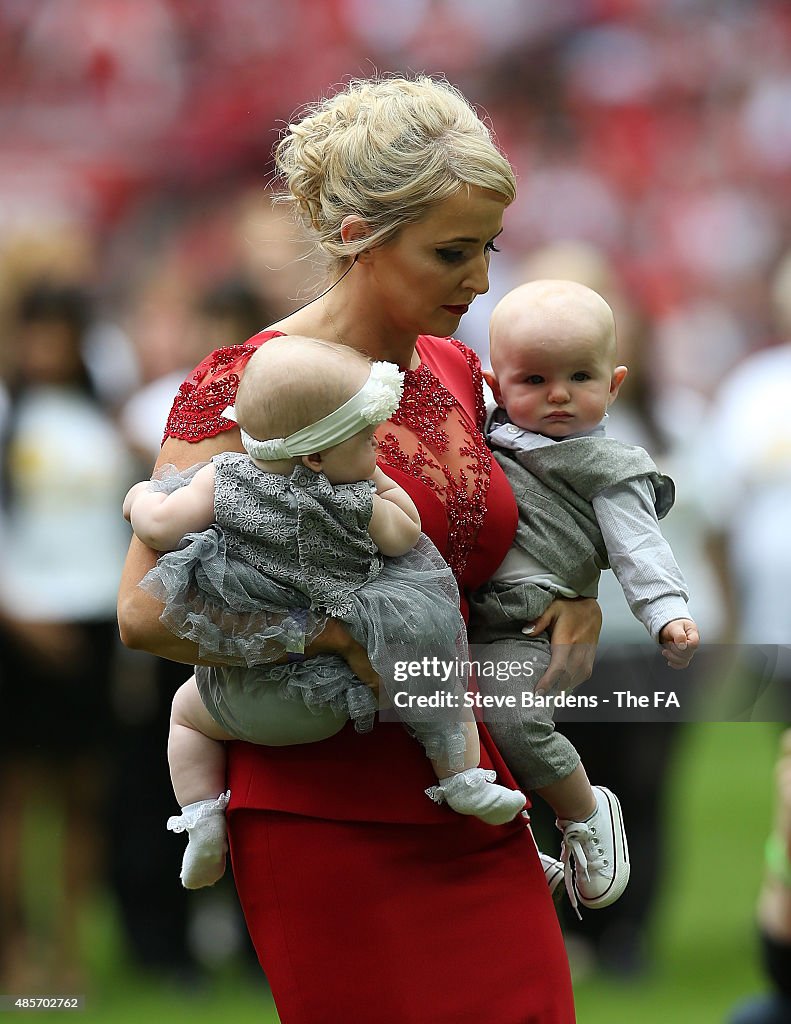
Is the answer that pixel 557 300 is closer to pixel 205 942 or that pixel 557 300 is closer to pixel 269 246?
pixel 269 246

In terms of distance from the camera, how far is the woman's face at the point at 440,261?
207 centimetres

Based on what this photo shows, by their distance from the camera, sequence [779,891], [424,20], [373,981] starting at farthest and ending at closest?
[424,20]
[779,891]
[373,981]

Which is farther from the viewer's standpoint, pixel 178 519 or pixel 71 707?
pixel 71 707

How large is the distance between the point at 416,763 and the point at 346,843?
0.46 ft

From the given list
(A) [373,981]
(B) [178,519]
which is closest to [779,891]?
(A) [373,981]

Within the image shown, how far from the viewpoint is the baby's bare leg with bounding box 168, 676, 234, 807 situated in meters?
2.19

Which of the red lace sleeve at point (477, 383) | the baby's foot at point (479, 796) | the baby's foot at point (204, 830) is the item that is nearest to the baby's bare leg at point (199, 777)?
the baby's foot at point (204, 830)

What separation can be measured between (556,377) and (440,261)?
25cm

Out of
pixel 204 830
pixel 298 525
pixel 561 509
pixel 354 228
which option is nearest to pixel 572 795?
pixel 561 509

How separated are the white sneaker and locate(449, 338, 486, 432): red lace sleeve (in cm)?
57

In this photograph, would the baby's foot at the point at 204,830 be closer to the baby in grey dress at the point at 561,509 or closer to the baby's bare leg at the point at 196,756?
the baby's bare leg at the point at 196,756

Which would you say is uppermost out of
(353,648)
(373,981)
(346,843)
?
(353,648)

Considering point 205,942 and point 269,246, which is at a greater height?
point 269,246

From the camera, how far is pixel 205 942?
4.86 meters
